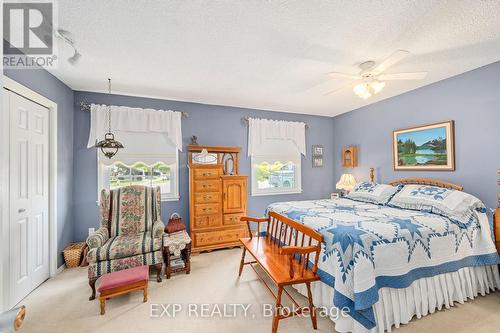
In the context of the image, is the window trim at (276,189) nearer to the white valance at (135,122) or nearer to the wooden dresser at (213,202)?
the wooden dresser at (213,202)

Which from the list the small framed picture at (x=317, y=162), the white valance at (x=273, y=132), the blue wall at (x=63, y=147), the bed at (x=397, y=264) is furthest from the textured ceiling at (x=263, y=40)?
the small framed picture at (x=317, y=162)

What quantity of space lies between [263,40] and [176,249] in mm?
2723

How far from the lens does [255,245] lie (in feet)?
8.63

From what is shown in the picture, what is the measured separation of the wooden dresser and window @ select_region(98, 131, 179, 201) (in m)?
0.44

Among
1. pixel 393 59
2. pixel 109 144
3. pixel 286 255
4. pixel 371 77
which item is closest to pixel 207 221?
pixel 286 255

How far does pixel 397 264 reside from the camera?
1.88 metres

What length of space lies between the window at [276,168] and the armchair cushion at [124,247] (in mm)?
2309

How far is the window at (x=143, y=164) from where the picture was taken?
3566mm

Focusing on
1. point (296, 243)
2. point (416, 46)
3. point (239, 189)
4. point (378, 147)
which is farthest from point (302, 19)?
point (378, 147)

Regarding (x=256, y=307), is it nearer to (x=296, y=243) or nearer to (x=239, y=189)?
(x=296, y=243)

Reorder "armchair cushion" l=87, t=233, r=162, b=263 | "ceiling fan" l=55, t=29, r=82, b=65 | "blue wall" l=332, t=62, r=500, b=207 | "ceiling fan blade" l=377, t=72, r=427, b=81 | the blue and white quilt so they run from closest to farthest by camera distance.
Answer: the blue and white quilt
"ceiling fan" l=55, t=29, r=82, b=65
"ceiling fan blade" l=377, t=72, r=427, b=81
"armchair cushion" l=87, t=233, r=162, b=263
"blue wall" l=332, t=62, r=500, b=207

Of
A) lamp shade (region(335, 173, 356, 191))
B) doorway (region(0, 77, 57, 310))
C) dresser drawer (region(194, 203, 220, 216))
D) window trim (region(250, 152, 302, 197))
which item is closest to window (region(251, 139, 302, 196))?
window trim (region(250, 152, 302, 197))

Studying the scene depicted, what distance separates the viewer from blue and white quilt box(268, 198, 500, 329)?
171 centimetres

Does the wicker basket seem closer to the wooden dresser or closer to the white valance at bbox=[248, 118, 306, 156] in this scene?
the wooden dresser
